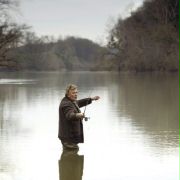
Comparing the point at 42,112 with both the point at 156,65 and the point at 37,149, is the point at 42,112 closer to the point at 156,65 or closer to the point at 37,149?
the point at 37,149

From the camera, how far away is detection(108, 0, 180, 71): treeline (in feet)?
250

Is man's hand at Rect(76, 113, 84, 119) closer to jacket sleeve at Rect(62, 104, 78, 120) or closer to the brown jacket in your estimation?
jacket sleeve at Rect(62, 104, 78, 120)

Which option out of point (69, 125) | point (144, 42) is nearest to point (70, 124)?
point (69, 125)

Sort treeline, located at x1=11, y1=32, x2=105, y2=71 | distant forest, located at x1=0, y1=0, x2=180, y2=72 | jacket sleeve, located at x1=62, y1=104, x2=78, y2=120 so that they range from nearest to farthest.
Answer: jacket sleeve, located at x1=62, y1=104, x2=78, y2=120 < distant forest, located at x1=0, y1=0, x2=180, y2=72 < treeline, located at x1=11, y1=32, x2=105, y2=71

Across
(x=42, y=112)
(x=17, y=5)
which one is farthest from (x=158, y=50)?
(x=42, y=112)

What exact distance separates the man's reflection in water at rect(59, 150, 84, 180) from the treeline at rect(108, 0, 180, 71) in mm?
63490

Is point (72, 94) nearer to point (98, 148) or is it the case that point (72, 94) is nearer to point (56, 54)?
point (98, 148)

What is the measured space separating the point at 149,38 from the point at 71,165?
70925mm

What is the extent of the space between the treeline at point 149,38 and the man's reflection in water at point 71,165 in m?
63.5

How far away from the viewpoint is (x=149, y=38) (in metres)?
78.9

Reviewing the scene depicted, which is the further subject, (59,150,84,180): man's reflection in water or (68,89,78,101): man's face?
(68,89,78,101): man's face

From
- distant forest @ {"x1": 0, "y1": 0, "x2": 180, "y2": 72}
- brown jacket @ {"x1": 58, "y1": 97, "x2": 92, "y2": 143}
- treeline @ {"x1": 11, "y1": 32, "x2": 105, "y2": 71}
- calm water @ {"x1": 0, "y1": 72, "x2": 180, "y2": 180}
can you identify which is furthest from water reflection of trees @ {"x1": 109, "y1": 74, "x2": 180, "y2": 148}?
treeline @ {"x1": 11, "y1": 32, "x2": 105, "y2": 71}

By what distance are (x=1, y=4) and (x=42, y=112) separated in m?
28.5

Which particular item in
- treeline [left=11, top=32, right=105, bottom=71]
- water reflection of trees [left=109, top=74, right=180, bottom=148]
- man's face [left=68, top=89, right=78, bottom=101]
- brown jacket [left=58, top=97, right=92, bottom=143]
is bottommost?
water reflection of trees [left=109, top=74, right=180, bottom=148]
